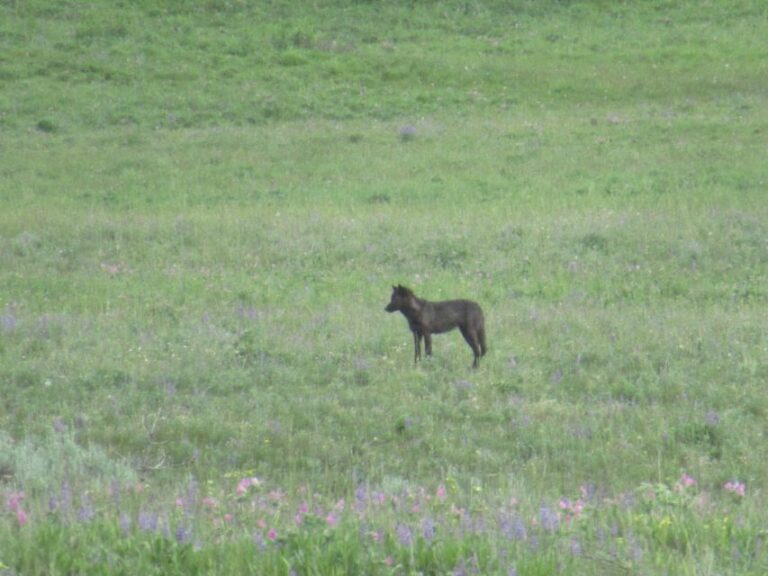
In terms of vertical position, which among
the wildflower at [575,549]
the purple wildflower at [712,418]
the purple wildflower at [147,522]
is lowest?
the purple wildflower at [712,418]

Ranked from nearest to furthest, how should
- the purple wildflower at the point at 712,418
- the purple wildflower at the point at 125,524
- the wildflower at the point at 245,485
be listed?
the purple wildflower at the point at 125,524 → the wildflower at the point at 245,485 → the purple wildflower at the point at 712,418

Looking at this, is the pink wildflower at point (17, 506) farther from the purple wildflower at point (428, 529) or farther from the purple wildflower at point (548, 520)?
the purple wildflower at point (548, 520)

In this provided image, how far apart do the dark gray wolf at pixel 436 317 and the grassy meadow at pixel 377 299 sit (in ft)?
0.80

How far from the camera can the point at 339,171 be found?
81.5 ft

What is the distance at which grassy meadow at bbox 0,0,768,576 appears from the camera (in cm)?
561

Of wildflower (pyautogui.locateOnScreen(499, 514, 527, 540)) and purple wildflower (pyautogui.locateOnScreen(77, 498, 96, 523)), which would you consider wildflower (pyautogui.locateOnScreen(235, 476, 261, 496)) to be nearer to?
purple wildflower (pyautogui.locateOnScreen(77, 498, 96, 523))

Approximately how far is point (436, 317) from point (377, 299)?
10.5 feet

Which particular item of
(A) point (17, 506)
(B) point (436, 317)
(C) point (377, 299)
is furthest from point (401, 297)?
(A) point (17, 506)

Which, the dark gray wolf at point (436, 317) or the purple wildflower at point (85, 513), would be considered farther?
the dark gray wolf at point (436, 317)

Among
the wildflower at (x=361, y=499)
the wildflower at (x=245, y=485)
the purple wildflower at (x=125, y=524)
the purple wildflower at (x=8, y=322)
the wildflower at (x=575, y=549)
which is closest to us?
the wildflower at (x=575, y=549)

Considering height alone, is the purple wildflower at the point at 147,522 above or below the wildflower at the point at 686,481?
above

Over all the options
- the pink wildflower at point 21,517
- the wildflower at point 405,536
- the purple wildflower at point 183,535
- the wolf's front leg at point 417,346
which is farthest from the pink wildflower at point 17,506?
the wolf's front leg at point 417,346

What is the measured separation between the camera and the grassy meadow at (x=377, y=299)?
221 inches

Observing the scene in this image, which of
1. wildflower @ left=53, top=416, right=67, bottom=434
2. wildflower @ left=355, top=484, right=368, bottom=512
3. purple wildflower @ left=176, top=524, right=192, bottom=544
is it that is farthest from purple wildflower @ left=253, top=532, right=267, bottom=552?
wildflower @ left=53, top=416, right=67, bottom=434
